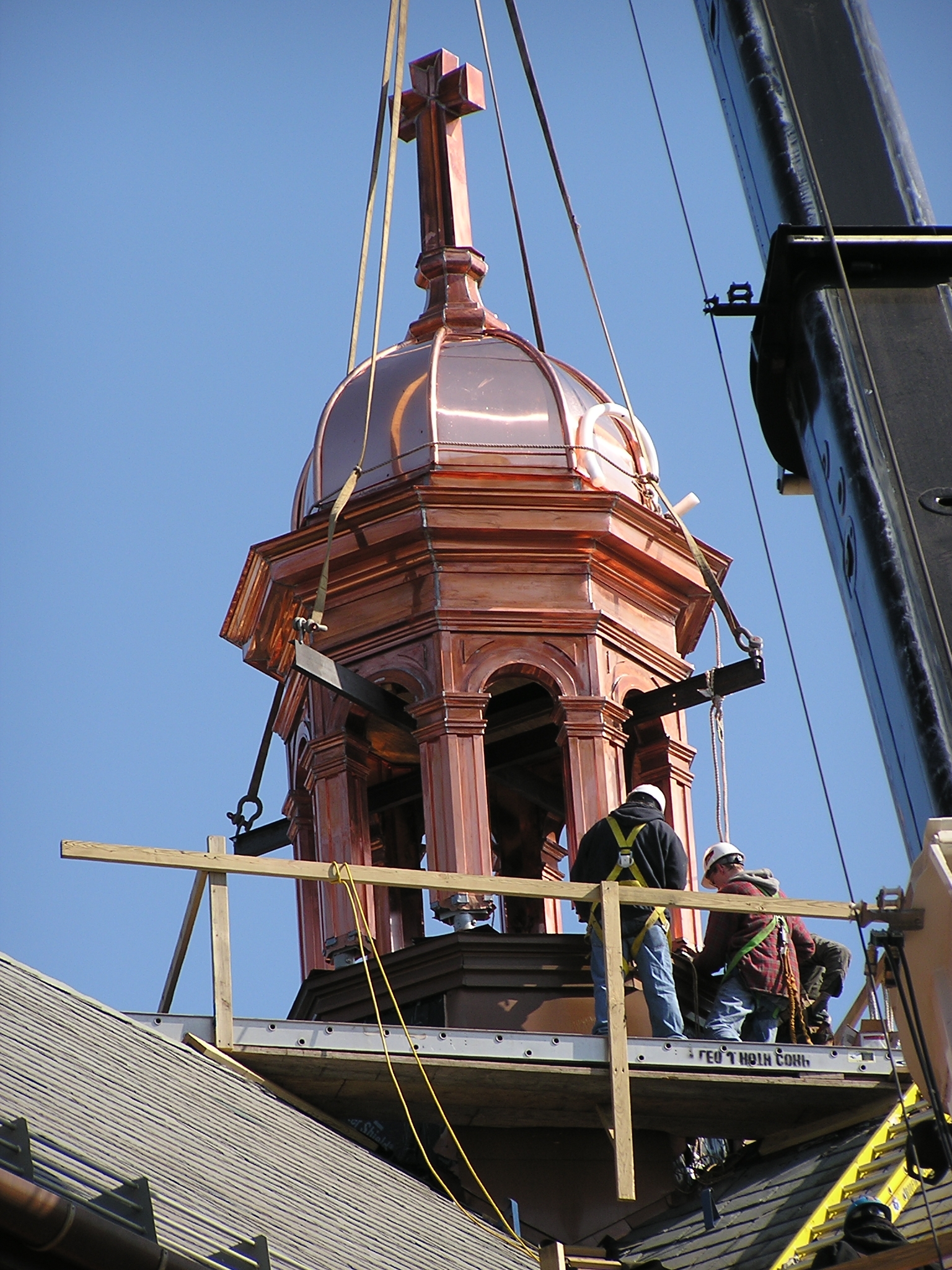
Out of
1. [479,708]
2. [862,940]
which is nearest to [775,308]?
[862,940]

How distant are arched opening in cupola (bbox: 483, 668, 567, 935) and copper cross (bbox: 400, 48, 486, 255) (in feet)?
15.1

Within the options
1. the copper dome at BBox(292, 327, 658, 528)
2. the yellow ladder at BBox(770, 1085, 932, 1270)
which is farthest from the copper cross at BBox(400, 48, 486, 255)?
the yellow ladder at BBox(770, 1085, 932, 1270)

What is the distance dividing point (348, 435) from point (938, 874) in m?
15.0

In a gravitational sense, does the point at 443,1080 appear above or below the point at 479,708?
below

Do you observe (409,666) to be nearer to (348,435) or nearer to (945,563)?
(348,435)

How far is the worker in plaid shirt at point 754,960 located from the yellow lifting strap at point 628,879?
0.54 m

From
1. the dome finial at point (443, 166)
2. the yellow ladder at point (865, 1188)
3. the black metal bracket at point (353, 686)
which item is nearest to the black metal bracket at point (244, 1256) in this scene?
the yellow ladder at point (865, 1188)

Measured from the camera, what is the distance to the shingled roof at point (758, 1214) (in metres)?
16.3

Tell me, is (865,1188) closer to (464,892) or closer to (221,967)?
(464,892)

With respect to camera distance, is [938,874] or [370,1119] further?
[370,1119]

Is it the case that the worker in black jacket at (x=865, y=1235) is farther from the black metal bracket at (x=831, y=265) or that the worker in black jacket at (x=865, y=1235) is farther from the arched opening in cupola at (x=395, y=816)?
the arched opening in cupola at (x=395, y=816)

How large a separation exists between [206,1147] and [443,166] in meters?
12.8

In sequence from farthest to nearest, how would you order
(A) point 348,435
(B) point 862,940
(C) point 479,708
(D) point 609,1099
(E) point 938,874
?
(A) point 348,435, (C) point 479,708, (D) point 609,1099, (B) point 862,940, (E) point 938,874

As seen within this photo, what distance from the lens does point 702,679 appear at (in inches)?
896
